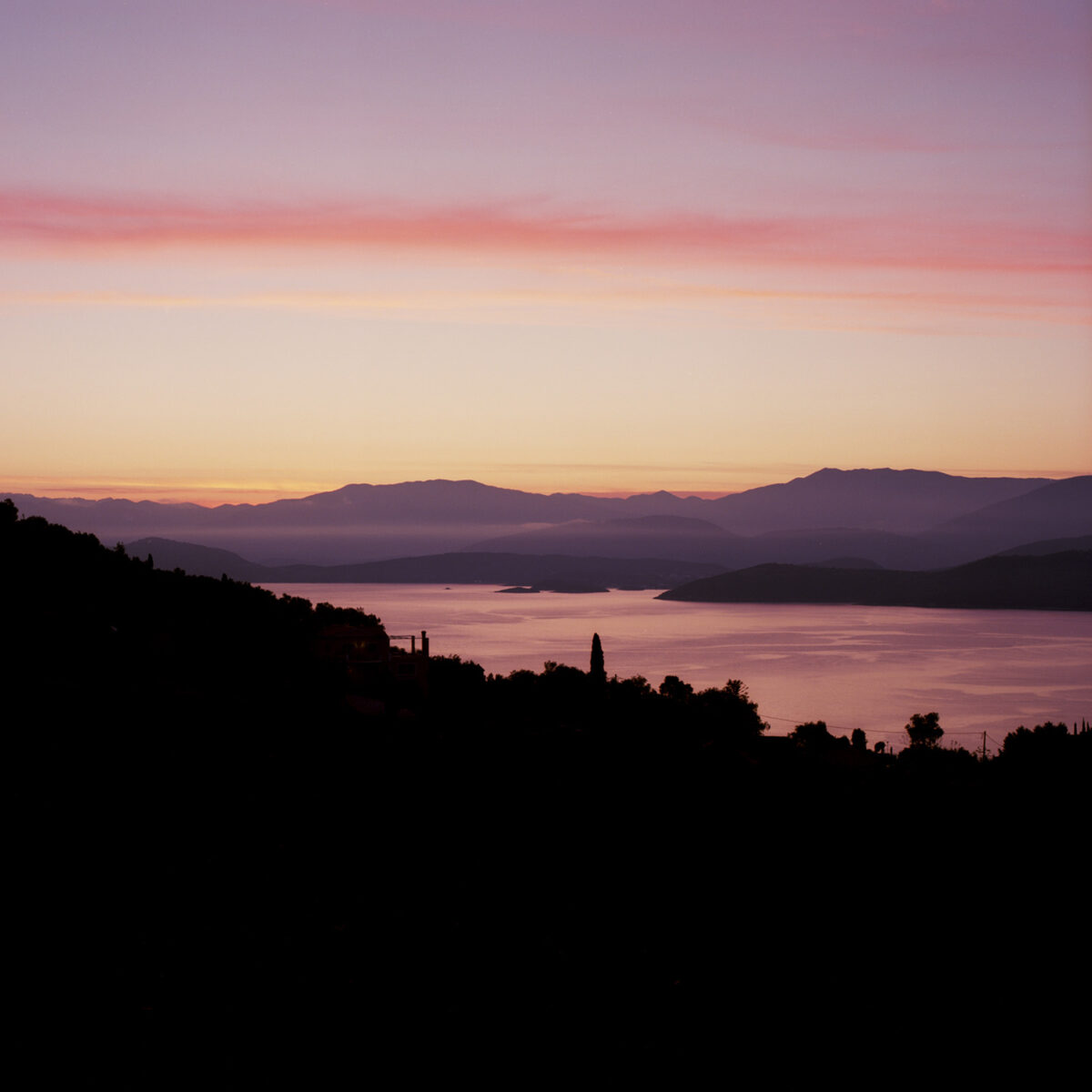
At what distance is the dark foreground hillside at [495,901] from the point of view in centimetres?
1961

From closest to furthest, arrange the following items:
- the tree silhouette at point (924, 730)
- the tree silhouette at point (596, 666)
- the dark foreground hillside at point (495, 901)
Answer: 1. the dark foreground hillside at point (495, 901)
2. the tree silhouette at point (596, 666)
3. the tree silhouette at point (924, 730)

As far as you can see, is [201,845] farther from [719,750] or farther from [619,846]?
[719,750]

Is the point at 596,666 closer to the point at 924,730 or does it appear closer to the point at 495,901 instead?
the point at 924,730

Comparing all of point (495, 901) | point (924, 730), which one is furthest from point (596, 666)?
point (495, 901)

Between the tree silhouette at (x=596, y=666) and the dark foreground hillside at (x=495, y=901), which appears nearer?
the dark foreground hillside at (x=495, y=901)

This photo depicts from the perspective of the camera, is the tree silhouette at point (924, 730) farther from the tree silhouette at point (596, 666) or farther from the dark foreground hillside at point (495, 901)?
the dark foreground hillside at point (495, 901)

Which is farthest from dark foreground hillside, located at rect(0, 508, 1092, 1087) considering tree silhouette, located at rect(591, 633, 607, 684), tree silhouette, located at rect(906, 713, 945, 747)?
tree silhouette, located at rect(906, 713, 945, 747)

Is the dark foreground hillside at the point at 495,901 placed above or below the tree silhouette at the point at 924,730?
above

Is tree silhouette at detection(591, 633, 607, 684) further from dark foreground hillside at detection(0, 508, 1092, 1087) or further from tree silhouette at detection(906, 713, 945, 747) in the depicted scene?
tree silhouette at detection(906, 713, 945, 747)

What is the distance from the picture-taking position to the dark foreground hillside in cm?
1961

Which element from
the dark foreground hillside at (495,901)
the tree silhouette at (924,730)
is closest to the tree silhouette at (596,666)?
the dark foreground hillside at (495,901)

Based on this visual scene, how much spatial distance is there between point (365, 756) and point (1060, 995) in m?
27.2

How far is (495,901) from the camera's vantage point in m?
27.2

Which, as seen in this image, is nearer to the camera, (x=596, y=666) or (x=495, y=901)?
(x=495, y=901)
